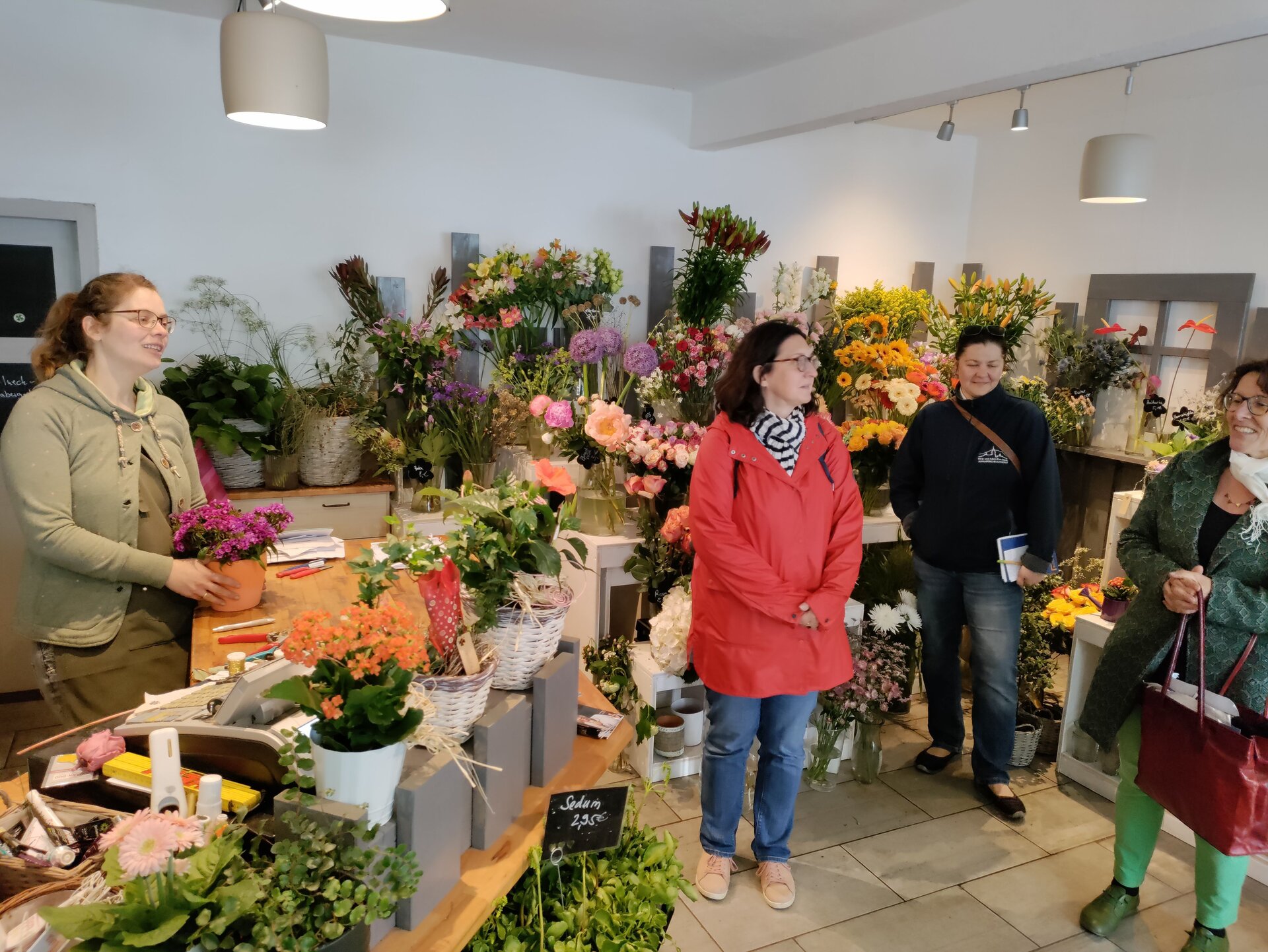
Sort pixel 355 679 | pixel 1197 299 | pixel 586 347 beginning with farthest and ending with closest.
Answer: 1. pixel 1197 299
2. pixel 586 347
3. pixel 355 679

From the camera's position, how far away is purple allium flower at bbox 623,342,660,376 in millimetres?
3367

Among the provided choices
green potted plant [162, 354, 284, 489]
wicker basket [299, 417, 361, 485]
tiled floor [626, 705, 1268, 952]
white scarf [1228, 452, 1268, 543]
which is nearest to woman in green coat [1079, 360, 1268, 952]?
A: white scarf [1228, 452, 1268, 543]

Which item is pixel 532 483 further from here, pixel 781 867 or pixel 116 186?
pixel 116 186

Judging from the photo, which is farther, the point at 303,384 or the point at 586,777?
the point at 303,384

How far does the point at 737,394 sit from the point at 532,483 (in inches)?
36.6

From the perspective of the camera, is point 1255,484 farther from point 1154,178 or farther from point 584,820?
point 1154,178

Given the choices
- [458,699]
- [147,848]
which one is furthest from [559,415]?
[147,848]

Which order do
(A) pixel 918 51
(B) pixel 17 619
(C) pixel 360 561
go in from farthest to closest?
1. (A) pixel 918 51
2. (B) pixel 17 619
3. (C) pixel 360 561

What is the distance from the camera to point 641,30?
359 cm

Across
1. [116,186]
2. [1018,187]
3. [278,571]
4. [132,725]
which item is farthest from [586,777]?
[1018,187]

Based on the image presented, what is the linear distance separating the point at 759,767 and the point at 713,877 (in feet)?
1.12

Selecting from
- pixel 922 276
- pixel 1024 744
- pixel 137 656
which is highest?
pixel 922 276

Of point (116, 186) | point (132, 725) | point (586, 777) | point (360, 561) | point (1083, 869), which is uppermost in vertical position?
point (116, 186)

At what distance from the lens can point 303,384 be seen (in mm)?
4020
